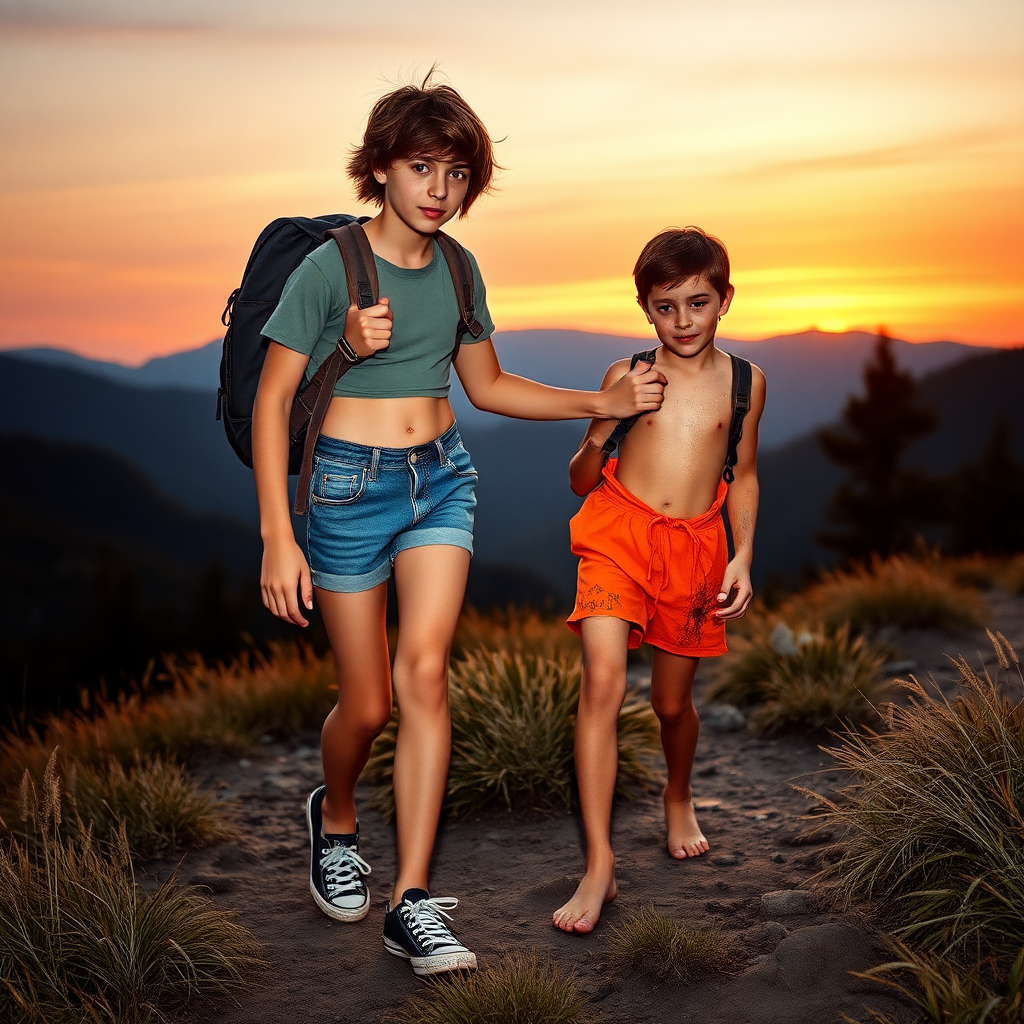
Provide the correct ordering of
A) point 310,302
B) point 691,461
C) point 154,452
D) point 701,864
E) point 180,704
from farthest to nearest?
point 154,452
point 180,704
point 701,864
point 691,461
point 310,302

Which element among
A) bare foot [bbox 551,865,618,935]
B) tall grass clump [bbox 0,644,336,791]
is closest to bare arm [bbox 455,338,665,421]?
bare foot [bbox 551,865,618,935]

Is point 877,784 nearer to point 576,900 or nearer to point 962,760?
point 962,760

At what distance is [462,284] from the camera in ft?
11.8

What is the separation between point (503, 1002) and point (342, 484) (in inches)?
62.0

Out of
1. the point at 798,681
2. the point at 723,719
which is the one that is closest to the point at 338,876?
the point at 723,719

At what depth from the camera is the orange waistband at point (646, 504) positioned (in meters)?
3.73

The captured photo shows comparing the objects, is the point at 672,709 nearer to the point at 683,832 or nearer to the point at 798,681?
the point at 683,832

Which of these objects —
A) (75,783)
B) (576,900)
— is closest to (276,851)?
(75,783)

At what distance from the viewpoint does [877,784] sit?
11.6ft

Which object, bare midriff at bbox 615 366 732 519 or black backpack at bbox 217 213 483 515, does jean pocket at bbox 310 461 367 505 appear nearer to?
black backpack at bbox 217 213 483 515

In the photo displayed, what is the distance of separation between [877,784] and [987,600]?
693cm

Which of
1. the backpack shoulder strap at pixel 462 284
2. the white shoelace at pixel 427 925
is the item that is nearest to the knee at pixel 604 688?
the white shoelace at pixel 427 925

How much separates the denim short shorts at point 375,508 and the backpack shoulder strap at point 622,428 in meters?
0.59

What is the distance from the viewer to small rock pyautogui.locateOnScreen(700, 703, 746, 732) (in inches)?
247
